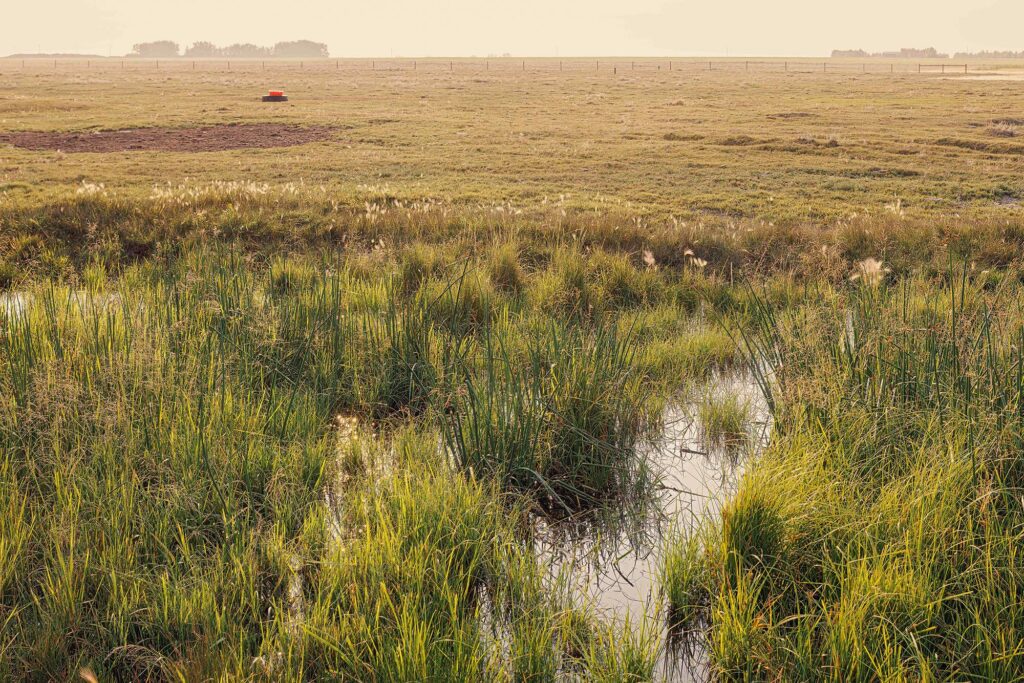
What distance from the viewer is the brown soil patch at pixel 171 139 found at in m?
22.0

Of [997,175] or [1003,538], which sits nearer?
[1003,538]

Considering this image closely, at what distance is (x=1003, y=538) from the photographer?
320cm

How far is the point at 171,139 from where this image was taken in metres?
24.4

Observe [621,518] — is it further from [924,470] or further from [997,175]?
[997,175]

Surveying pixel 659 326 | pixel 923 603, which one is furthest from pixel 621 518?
pixel 659 326

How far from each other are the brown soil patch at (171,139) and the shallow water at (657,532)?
2009cm

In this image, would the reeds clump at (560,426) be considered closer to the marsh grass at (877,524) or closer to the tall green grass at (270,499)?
the tall green grass at (270,499)

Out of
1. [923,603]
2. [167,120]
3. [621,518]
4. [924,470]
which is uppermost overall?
[167,120]

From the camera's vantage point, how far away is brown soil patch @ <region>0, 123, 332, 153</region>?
2202 cm

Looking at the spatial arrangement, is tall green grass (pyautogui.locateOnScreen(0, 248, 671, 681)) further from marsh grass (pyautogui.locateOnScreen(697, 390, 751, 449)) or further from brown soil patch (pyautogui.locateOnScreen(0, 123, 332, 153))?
brown soil patch (pyautogui.locateOnScreen(0, 123, 332, 153))

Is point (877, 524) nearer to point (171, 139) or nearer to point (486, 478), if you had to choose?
point (486, 478)

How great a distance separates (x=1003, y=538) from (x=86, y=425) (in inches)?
169

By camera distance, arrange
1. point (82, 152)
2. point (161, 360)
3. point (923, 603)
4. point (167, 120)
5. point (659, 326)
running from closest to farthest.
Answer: point (923, 603)
point (161, 360)
point (659, 326)
point (82, 152)
point (167, 120)

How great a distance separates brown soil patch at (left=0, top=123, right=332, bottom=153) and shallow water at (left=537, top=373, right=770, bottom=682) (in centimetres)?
2009
